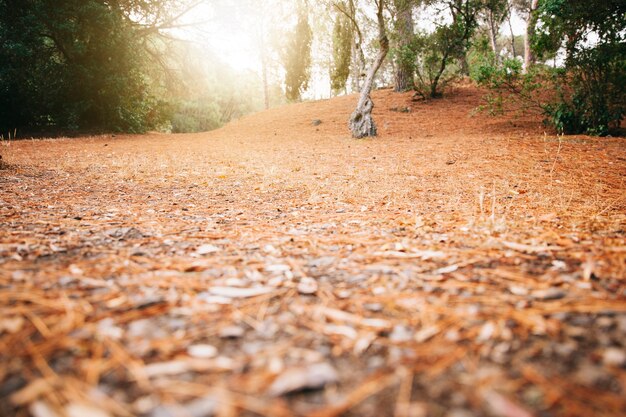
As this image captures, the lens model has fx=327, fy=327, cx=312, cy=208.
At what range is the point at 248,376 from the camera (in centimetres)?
91

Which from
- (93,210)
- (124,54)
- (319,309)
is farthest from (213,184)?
(124,54)

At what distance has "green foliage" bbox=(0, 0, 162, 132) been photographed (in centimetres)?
1071

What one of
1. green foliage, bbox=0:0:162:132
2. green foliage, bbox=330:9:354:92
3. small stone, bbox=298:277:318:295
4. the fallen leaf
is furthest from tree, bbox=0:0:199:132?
the fallen leaf

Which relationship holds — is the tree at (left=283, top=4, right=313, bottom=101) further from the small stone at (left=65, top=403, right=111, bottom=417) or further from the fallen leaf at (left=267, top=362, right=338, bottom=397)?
the small stone at (left=65, top=403, right=111, bottom=417)

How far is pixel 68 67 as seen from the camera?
1200cm

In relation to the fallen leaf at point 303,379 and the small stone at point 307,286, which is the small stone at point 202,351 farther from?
the small stone at point 307,286

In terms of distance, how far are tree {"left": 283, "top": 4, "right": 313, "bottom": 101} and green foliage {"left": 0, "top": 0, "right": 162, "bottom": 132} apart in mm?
11637

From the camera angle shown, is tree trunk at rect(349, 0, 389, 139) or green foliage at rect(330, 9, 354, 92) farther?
green foliage at rect(330, 9, 354, 92)

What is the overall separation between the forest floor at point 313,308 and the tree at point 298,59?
21204mm

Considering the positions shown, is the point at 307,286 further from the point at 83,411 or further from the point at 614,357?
the point at 614,357

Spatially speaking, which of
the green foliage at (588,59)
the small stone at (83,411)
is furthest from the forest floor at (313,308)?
the green foliage at (588,59)

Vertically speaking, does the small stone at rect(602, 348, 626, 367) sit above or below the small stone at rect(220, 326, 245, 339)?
below

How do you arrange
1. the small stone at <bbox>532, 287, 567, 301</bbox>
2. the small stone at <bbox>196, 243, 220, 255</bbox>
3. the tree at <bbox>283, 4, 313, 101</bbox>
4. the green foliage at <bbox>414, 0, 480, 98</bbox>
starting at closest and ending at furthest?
the small stone at <bbox>532, 287, 567, 301</bbox> < the small stone at <bbox>196, 243, 220, 255</bbox> < the green foliage at <bbox>414, 0, 480, 98</bbox> < the tree at <bbox>283, 4, 313, 101</bbox>

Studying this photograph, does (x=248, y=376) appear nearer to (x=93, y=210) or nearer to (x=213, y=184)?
(x=93, y=210)
